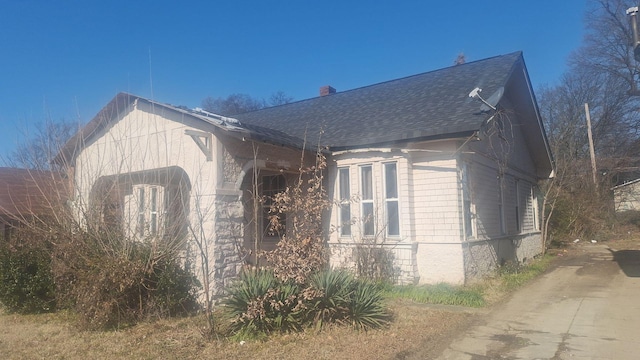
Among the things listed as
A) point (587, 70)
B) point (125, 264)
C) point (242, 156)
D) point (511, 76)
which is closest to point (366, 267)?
point (242, 156)

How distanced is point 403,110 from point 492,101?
2.71m

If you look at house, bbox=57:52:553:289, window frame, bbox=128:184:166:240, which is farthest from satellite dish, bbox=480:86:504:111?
window frame, bbox=128:184:166:240

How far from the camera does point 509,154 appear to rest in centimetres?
1309

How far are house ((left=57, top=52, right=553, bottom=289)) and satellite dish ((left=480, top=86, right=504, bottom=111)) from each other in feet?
0.16

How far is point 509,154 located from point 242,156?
350 inches

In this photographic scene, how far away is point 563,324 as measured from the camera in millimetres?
6359

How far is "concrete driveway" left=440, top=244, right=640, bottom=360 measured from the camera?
516 centimetres

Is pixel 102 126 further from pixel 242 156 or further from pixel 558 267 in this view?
pixel 558 267

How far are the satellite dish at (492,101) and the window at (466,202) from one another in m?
1.37

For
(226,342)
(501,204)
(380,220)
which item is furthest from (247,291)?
(501,204)

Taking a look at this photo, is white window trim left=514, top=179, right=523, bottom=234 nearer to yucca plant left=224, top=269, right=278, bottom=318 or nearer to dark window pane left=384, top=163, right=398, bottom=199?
dark window pane left=384, top=163, right=398, bottom=199

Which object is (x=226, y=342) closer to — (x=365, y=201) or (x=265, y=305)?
(x=265, y=305)

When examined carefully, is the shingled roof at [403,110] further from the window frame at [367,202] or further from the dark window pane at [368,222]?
the dark window pane at [368,222]

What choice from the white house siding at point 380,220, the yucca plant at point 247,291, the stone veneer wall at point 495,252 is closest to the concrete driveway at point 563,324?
the stone veneer wall at point 495,252
